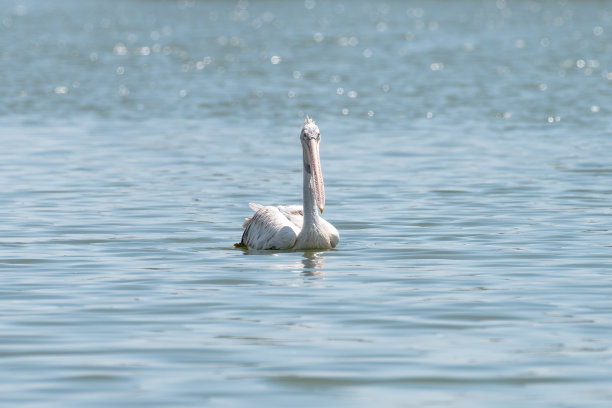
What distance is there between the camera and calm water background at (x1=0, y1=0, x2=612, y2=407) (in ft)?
27.1

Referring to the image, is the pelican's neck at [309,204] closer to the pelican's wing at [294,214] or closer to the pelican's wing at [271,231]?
the pelican's wing at [271,231]

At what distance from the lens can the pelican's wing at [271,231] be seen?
42.6 feet

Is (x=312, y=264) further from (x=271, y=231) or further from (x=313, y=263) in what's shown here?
(x=271, y=231)

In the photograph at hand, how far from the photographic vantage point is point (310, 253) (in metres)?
12.9

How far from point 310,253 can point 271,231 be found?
1.47 ft

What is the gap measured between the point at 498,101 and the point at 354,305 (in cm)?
2055

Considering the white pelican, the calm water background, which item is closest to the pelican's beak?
the white pelican

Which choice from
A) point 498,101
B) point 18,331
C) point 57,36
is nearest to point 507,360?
point 18,331

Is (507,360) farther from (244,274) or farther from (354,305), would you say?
(244,274)

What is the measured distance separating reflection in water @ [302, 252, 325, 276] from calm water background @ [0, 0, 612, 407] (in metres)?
0.04

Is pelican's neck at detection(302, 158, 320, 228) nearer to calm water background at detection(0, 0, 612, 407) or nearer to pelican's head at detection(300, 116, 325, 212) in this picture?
pelican's head at detection(300, 116, 325, 212)

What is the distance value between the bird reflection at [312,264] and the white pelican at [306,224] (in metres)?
0.16

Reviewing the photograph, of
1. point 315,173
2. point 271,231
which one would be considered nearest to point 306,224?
point 271,231

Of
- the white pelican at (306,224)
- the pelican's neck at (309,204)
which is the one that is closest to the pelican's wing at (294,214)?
the white pelican at (306,224)
